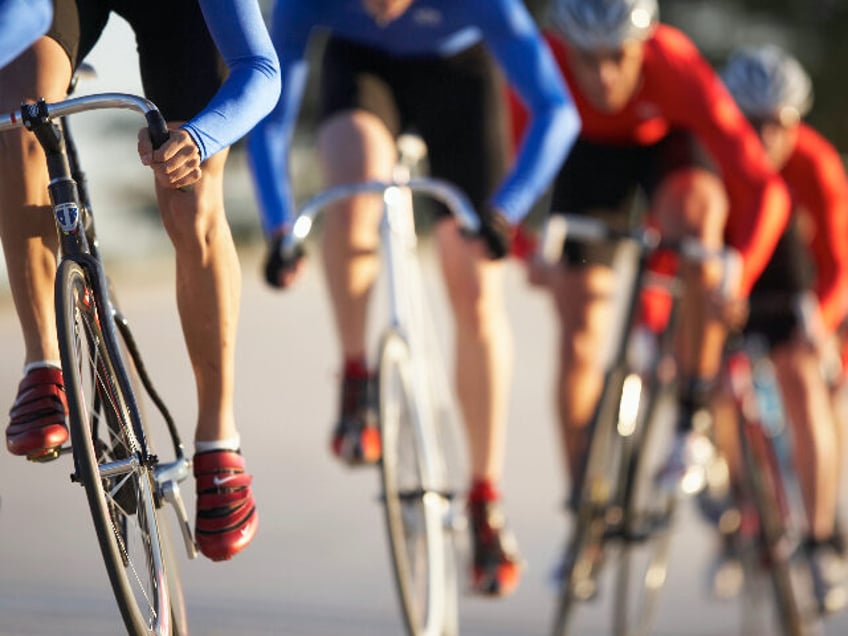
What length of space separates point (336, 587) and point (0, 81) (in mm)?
4909

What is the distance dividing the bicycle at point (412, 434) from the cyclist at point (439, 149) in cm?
10

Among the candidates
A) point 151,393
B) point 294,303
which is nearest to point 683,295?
point 151,393

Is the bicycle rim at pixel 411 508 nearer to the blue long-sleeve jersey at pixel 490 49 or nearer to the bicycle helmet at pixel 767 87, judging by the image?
the blue long-sleeve jersey at pixel 490 49

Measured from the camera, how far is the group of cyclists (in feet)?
9.60

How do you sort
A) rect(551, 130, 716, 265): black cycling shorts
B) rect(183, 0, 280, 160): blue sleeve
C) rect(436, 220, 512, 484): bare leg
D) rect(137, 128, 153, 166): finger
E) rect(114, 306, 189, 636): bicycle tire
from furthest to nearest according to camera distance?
rect(551, 130, 716, 265): black cycling shorts < rect(436, 220, 512, 484): bare leg < rect(114, 306, 189, 636): bicycle tire < rect(183, 0, 280, 160): blue sleeve < rect(137, 128, 153, 166): finger

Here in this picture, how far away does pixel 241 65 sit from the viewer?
9.46 feet

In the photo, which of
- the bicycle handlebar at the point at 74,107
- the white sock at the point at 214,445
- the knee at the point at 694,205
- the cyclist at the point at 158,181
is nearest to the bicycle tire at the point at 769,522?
the knee at the point at 694,205

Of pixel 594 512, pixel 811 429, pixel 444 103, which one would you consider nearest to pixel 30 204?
pixel 444 103

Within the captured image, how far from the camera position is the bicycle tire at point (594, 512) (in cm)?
571

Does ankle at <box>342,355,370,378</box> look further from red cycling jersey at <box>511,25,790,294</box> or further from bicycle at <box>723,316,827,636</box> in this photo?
bicycle at <box>723,316,827,636</box>

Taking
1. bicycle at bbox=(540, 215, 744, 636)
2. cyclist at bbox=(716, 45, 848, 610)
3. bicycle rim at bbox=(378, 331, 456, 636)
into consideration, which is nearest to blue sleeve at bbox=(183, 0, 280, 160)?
bicycle rim at bbox=(378, 331, 456, 636)

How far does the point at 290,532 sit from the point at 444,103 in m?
3.62

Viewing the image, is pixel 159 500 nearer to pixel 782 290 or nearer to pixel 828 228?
pixel 782 290

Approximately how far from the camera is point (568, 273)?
600 centimetres
